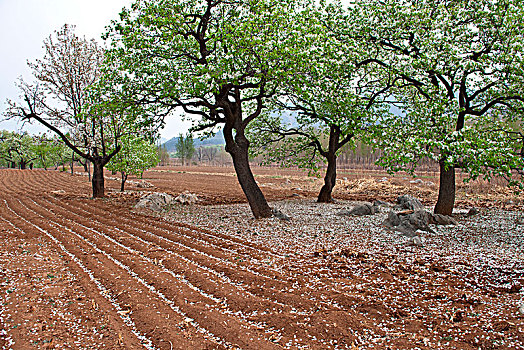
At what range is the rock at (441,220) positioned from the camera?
38.9ft

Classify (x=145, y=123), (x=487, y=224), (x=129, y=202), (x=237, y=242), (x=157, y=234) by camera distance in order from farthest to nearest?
1. (x=129, y=202)
2. (x=145, y=123)
3. (x=487, y=224)
4. (x=157, y=234)
5. (x=237, y=242)

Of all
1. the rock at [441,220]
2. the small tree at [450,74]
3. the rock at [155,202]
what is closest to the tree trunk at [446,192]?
the small tree at [450,74]

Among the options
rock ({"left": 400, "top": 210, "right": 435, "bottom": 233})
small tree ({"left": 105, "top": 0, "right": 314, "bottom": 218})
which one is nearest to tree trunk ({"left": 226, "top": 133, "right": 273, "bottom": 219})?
small tree ({"left": 105, "top": 0, "right": 314, "bottom": 218})

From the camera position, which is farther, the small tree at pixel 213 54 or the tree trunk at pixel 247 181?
the tree trunk at pixel 247 181

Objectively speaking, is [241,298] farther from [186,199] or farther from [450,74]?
[186,199]

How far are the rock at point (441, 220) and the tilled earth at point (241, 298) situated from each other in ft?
14.3

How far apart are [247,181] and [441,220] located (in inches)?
274

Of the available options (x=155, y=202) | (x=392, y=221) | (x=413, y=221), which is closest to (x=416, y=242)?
(x=413, y=221)

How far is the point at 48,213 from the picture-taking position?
14500mm

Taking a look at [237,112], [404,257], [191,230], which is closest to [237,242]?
[191,230]

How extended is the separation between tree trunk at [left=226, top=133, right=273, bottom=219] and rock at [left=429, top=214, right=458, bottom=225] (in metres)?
5.71

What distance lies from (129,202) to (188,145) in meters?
93.2

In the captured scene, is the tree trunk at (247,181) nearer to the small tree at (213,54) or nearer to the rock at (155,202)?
the small tree at (213,54)

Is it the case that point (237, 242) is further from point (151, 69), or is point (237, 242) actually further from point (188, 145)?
point (188, 145)
